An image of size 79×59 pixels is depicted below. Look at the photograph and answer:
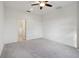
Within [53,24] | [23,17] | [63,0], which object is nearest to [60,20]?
[53,24]

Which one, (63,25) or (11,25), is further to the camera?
(11,25)

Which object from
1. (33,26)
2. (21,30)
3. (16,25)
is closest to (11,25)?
(16,25)

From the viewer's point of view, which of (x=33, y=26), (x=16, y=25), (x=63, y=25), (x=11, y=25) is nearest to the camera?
(x=63, y=25)

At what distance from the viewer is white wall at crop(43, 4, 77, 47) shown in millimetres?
5980

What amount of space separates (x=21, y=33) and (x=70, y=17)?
4202mm

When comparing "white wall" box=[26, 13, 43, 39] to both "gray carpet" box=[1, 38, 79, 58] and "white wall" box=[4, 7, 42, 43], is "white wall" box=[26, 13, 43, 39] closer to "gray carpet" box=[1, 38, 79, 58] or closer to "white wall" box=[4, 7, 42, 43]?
"white wall" box=[4, 7, 42, 43]

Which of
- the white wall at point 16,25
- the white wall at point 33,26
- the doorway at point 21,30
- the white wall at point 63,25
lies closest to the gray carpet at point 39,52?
the white wall at point 63,25

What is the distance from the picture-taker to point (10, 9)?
7008mm

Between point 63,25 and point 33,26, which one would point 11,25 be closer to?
point 33,26

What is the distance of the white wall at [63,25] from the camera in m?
5.98

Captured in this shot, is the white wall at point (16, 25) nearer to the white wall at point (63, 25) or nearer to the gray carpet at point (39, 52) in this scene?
the white wall at point (63, 25)

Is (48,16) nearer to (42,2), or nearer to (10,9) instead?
(10,9)

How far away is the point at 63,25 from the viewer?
6812mm

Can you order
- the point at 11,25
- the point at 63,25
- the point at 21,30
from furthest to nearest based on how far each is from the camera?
the point at 21,30
the point at 11,25
the point at 63,25
